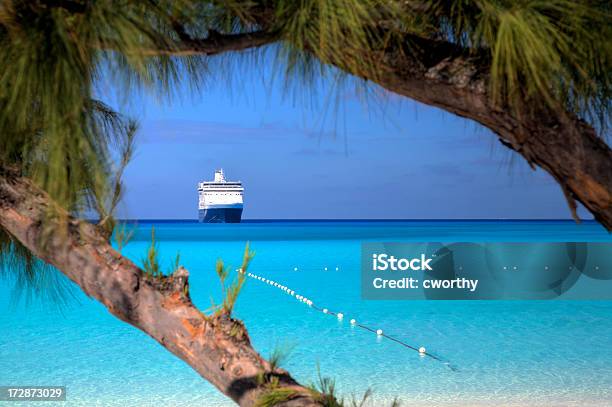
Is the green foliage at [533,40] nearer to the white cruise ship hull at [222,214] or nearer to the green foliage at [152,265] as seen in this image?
the green foliage at [152,265]

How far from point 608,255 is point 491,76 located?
464 inches

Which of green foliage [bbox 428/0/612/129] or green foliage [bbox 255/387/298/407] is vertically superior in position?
green foliage [bbox 428/0/612/129]

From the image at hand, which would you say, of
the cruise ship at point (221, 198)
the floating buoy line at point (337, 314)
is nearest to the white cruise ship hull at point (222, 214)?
the cruise ship at point (221, 198)

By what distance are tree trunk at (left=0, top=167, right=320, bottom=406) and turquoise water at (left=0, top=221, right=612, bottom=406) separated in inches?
84.8

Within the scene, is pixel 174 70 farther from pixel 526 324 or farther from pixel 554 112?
pixel 526 324

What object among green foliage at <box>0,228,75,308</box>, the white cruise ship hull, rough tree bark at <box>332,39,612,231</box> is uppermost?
rough tree bark at <box>332,39,612,231</box>

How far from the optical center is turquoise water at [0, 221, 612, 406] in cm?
538

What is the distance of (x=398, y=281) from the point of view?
39.1 ft

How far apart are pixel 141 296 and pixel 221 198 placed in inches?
1879

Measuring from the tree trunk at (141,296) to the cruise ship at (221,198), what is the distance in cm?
4665

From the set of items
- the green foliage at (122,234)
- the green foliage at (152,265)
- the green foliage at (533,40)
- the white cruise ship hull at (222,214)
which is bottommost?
the white cruise ship hull at (222,214)

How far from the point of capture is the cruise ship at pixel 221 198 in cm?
4772

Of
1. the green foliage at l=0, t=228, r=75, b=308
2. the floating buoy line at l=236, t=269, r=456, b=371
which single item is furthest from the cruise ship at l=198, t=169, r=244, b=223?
the green foliage at l=0, t=228, r=75, b=308

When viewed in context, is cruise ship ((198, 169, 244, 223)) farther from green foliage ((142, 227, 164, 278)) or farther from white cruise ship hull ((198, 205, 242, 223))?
green foliage ((142, 227, 164, 278))
